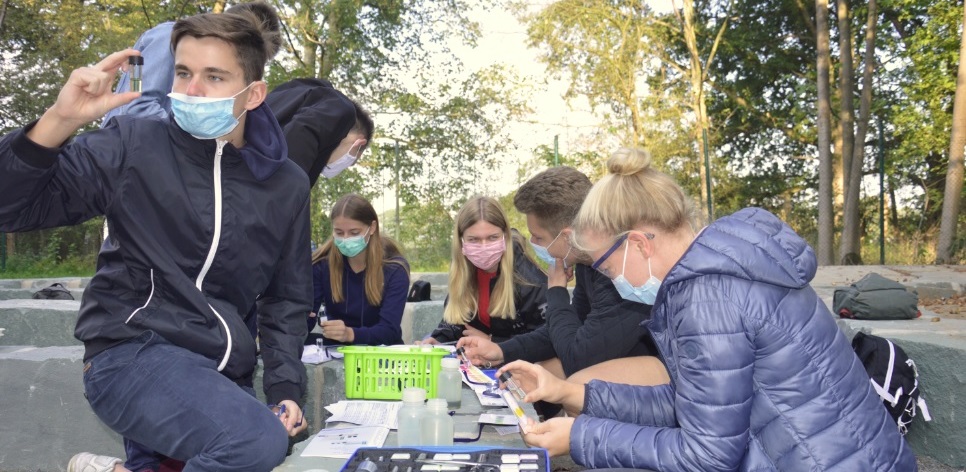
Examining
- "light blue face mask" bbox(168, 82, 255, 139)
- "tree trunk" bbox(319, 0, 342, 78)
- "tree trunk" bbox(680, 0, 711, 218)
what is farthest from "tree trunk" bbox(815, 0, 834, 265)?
"light blue face mask" bbox(168, 82, 255, 139)

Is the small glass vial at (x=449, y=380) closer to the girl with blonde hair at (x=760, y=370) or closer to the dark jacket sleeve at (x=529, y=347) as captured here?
the dark jacket sleeve at (x=529, y=347)

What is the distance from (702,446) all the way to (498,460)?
1.69 ft

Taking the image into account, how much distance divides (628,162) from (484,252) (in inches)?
72.5

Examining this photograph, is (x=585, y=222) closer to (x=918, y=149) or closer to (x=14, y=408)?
(x=14, y=408)

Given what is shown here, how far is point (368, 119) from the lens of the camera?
4645 mm

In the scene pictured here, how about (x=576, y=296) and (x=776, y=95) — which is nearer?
(x=576, y=296)

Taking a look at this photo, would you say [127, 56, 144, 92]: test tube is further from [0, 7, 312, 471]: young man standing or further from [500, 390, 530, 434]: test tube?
[500, 390, 530, 434]: test tube

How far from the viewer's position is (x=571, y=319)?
12.0 ft

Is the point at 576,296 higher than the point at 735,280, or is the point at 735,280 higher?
the point at 735,280

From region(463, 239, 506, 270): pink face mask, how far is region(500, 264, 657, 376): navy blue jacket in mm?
497

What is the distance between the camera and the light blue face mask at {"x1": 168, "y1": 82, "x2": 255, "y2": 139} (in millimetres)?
2447

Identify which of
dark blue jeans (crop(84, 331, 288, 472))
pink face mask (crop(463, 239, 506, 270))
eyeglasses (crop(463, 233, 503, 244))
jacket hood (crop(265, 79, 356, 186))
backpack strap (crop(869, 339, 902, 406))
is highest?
jacket hood (crop(265, 79, 356, 186))

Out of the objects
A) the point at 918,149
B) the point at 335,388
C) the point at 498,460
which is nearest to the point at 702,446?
the point at 498,460

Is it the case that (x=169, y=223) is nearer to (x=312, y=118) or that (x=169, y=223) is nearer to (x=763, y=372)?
(x=312, y=118)
